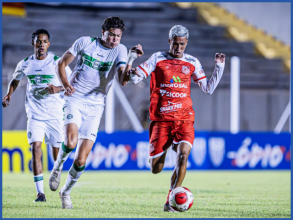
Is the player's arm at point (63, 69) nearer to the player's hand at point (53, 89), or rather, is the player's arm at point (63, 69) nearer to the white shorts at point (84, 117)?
the white shorts at point (84, 117)

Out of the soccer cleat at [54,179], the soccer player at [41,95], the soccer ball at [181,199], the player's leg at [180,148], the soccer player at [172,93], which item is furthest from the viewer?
the soccer player at [41,95]

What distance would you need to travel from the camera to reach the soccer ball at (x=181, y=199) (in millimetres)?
5344

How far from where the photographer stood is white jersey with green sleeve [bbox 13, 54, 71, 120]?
22.4ft

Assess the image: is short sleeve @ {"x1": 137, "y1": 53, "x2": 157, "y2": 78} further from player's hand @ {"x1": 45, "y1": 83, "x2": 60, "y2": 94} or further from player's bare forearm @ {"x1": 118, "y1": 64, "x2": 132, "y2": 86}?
player's hand @ {"x1": 45, "y1": 83, "x2": 60, "y2": 94}

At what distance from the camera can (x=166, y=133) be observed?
19.4ft

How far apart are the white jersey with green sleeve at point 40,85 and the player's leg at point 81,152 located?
102cm

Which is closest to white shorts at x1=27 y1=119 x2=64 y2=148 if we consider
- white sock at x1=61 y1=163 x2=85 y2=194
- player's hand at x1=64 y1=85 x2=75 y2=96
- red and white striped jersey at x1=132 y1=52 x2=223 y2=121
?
white sock at x1=61 y1=163 x2=85 y2=194

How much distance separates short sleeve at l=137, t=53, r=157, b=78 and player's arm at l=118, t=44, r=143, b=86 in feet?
0.49

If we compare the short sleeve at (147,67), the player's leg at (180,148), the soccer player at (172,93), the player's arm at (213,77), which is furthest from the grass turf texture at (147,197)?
the short sleeve at (147,67)

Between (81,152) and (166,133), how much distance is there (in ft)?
3.22

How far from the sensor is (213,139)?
511 inches

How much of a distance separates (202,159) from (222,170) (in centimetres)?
57

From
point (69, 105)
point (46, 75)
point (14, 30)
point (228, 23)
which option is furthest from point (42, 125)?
point (228, 23)

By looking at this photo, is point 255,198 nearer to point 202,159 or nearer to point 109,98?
point 202,159
